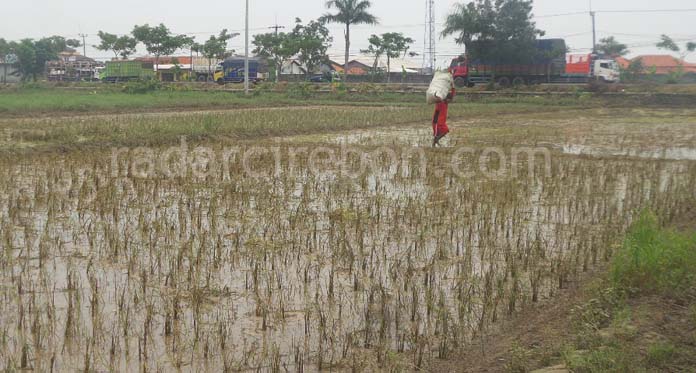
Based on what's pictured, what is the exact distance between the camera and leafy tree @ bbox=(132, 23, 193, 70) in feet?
132

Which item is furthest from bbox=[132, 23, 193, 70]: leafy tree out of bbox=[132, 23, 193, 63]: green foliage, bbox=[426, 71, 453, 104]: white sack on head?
bbox=[426, 71, 453, 104]: white sack on head

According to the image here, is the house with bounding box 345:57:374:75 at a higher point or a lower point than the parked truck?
higher

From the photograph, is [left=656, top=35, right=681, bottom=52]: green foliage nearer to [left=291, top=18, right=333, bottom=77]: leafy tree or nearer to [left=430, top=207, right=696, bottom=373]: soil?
[left=291, top=18, right=333, bottom=77]: leafy tree

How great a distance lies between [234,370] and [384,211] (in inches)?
132

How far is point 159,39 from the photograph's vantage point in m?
40.2

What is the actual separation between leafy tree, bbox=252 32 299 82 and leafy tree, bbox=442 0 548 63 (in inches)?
419

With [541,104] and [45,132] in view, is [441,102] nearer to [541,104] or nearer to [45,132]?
[45,132]

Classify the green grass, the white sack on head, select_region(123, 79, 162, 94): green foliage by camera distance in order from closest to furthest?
Result: the green grass
the white sack on head
select_region(123, 79, 162, 94): green foliage

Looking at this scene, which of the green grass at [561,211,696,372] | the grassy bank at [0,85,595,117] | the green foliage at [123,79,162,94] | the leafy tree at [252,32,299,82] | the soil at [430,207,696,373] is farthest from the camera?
the leafy tree at [252,32,299,82]

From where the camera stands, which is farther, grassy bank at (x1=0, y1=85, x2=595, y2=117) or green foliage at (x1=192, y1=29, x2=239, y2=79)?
green foliage at (x1=192, y1=29, x2=239, y2=79)

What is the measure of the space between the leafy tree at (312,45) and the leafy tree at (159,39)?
6.93 m

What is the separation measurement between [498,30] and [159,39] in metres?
21.3

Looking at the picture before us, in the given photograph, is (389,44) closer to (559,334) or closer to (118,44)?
(118,44)

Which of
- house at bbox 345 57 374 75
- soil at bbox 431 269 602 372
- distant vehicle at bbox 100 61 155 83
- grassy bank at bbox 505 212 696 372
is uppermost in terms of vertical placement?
house at bbox 345 57 374 75
